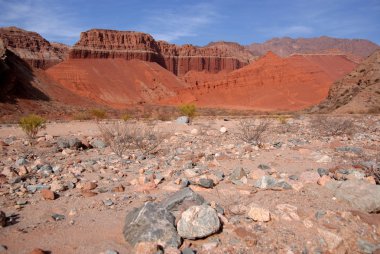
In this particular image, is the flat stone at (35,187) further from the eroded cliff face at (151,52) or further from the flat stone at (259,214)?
the eroded cliff face at (151,52)

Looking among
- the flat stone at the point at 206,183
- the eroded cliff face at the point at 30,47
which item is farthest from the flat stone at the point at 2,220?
the eroded cliff face at the point at 30,47

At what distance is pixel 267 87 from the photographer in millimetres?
71000

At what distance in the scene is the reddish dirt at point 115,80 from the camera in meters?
63.8

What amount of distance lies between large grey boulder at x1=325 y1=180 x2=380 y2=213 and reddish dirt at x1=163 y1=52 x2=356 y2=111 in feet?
192

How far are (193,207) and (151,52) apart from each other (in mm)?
91530

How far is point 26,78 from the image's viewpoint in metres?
50.9

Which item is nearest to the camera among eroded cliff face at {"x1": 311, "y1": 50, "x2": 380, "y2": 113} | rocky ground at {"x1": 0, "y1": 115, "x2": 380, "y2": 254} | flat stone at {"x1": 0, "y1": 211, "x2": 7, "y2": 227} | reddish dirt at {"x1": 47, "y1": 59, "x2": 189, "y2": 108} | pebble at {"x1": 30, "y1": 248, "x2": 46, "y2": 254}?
pebble at {"x1": 30, "y1": 248, "x2": 46, "y2": 254}

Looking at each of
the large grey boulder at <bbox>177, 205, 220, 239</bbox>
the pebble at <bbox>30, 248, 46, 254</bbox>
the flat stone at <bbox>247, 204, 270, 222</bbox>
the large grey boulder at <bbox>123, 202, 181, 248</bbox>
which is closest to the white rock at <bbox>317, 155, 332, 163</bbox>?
the flat stone at <bbox>247, 204, 270, 222</bbox>

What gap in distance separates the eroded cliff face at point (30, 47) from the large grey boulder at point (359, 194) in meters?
85.7

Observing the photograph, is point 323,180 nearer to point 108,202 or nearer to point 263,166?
point 263,166

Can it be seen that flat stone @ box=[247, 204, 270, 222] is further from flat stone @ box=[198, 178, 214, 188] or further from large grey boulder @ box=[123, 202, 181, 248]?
flat stone @ box=[198, 178, 214, 188]

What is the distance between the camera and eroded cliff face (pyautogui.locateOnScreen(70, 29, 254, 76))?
8094 centimetres

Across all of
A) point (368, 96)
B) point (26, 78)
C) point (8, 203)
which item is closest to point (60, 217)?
point (8, 203)

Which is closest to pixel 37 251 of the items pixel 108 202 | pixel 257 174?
pixel 108 202
